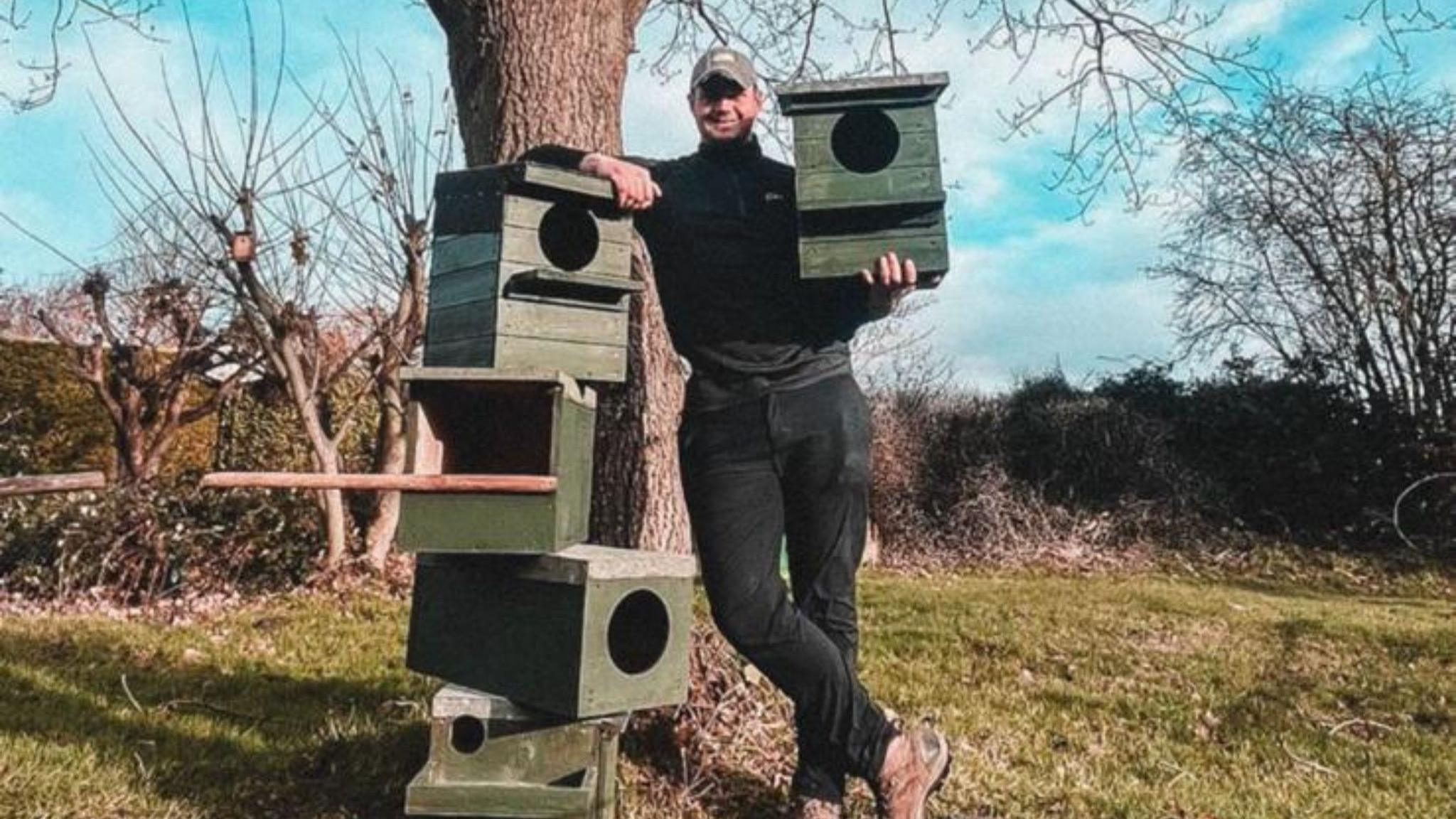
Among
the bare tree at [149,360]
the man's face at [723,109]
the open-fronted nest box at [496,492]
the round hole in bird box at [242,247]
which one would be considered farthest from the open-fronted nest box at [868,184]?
the bare tree at [149,360]

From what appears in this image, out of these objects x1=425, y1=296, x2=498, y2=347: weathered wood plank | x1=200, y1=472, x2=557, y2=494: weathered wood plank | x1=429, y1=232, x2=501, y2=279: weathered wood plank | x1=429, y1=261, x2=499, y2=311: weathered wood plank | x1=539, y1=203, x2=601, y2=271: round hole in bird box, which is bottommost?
x1=200, y1=472, x2=557, y2=494: weathered wood plank

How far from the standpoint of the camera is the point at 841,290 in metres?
2.74

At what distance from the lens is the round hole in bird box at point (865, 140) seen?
274 cm

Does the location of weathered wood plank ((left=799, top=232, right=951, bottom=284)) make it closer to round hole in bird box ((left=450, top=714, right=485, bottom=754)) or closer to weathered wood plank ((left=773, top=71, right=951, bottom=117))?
weathered wood plank ((left=773, top=71, right=951, bottom=117))

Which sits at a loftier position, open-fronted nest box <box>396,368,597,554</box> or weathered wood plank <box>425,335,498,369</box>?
weathered wood plank <box>425,335,498,369</box>

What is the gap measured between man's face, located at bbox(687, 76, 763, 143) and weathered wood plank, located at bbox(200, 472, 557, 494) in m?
1.03

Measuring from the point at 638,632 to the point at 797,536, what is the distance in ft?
1.77

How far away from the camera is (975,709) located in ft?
14.6

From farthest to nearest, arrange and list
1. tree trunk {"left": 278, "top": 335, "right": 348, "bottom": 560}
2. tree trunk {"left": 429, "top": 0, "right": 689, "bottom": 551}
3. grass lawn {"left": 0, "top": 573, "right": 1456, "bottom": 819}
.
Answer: tree trunk {"left": 278, "top": 335, "right": 348, "bottom": 560}, tree trunk {"left": 429, "top": 0, "right": 689, "bottom": 551}, grass lawn {"left": 0, "top": 573, "right": 1456, "bottom": 819}

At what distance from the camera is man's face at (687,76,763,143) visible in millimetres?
2723

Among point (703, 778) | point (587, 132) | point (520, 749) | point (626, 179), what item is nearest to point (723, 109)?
point (626, 179)

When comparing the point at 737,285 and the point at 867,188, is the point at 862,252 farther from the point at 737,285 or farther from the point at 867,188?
the point at 737,285

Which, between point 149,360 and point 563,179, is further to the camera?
point 149,360

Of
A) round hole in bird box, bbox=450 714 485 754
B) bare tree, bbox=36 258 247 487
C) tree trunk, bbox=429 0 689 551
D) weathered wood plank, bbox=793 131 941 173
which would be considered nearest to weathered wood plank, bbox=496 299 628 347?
weathered wood plank, bbox=793 131 941 173
